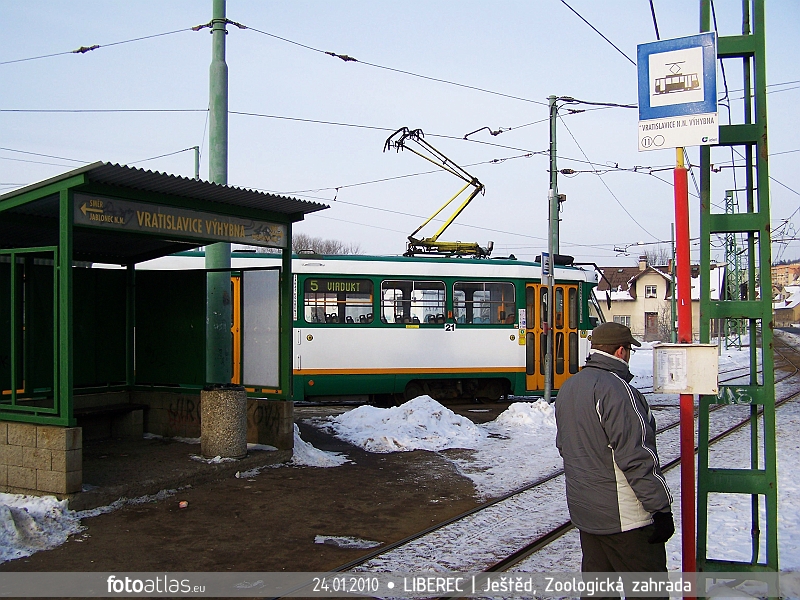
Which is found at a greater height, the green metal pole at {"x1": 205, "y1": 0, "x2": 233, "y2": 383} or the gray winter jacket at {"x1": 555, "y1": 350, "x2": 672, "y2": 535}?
the green metal pole at {"x1": 205, "y1": 0, "x2": 233, "y2": 383}

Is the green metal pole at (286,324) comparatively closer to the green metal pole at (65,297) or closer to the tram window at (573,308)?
the green metal pole at (65,297)

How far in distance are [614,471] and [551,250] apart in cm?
1243

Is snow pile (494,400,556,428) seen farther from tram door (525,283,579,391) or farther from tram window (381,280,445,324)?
tram window (381,280,445,324)

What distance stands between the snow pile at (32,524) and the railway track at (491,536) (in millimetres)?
2514

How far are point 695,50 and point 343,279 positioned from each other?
36.4ft

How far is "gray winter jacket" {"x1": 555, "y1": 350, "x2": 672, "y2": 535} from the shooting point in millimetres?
3746

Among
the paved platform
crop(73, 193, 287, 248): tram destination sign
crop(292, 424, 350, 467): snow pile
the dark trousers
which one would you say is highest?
crop(73, 193, 287, 248): tram destination sign

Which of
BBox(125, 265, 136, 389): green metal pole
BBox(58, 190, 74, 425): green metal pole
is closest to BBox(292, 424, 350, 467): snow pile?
BBox(125, 265, 136, 389): green metal pole

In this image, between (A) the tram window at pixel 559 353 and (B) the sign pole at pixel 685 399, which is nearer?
(B) the sign pole at pixel 685 399

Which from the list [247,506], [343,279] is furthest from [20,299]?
[343,279]

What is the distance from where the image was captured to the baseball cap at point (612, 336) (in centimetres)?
405

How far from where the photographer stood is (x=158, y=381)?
10773 millimetres

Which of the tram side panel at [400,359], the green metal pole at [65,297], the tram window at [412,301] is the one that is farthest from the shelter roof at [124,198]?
the tram window at [412,301]

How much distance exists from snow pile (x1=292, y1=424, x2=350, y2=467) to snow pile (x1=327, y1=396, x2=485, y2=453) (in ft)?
3.08
